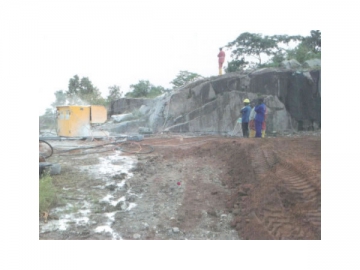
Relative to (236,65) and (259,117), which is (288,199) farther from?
(236,65)

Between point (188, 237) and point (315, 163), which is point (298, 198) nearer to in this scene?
point (315, 163)

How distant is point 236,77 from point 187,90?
7.16 feet

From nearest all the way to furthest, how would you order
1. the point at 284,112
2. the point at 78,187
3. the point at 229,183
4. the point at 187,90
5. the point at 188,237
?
1. the point at 188,237
2. the point at 78,187
3. the point at 229,183
4. the point at 284,112
5. the point at 187,90

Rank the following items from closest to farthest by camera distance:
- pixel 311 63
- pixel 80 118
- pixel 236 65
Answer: pixel 80 118 < pixel 311 63 < pixel 236 65

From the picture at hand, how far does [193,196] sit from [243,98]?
8.02m

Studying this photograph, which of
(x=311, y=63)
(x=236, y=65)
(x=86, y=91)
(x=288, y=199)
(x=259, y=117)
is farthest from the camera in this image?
(x=86, y=91)

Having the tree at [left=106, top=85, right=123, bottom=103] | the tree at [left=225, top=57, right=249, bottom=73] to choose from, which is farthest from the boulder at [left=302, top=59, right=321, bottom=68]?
the tree at [left=106, top=85, right=123, bottom=103]

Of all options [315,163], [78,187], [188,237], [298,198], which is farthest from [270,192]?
[78,187]

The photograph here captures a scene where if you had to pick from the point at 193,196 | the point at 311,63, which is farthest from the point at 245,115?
the point at 311,63

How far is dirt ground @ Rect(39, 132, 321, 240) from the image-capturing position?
392 centimetres

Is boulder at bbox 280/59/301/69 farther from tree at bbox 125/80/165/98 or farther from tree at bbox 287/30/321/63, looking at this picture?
tree at bbox 125/80/165/98

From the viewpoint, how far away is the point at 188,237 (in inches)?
157

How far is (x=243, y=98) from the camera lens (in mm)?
12328

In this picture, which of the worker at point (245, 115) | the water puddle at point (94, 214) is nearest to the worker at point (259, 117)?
the worker at point (245, 115)
